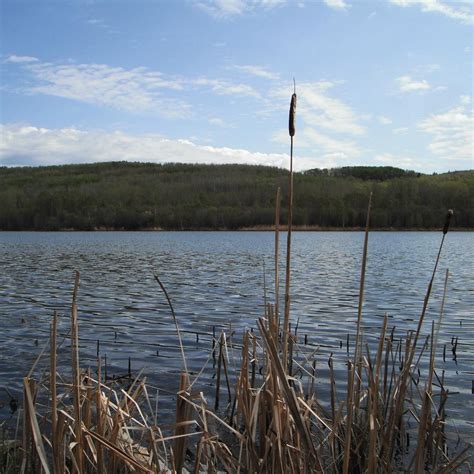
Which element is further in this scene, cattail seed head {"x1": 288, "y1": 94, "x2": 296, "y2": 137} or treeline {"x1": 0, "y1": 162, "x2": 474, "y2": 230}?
treeline {"x1": 0, "y1": 162, "x2": 474, "y2": 230}

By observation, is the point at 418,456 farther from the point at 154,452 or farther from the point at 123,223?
the point at 123,223

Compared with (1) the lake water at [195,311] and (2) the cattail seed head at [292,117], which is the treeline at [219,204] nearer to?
(1) the lake water at [195,311]

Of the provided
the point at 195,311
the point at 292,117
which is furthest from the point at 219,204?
the point at 292,117

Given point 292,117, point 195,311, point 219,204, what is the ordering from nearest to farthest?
point 292,117, point 195,311, point 219,204

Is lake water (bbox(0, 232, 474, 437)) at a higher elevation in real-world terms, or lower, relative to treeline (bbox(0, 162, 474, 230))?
lower

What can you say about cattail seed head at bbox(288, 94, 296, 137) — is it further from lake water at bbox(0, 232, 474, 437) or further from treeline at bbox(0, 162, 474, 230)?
treeline at bbox(0, 162, 474, 230)

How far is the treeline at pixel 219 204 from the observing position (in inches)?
4798

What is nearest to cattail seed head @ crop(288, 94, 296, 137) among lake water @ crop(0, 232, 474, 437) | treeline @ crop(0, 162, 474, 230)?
lake water @ crop(0, 232, 474, 437)

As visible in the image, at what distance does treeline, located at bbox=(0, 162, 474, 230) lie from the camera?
121875mm

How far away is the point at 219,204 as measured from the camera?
474ft

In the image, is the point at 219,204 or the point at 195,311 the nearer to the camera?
the point at 195,311

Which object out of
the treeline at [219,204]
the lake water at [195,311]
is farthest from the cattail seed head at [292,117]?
the treeline at [219,204]

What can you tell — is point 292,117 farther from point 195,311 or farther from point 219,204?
point 219,204

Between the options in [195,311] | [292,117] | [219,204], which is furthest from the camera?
[219,204]
